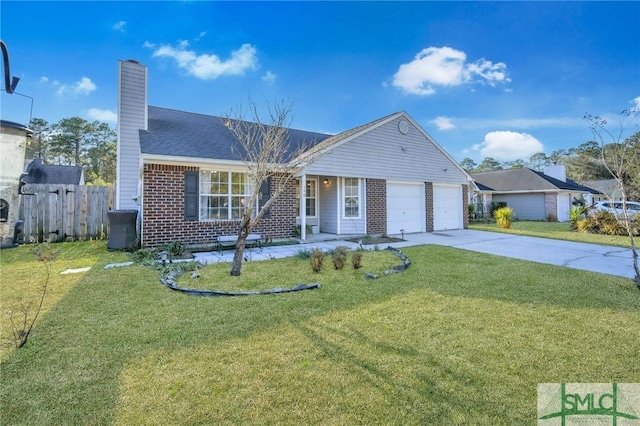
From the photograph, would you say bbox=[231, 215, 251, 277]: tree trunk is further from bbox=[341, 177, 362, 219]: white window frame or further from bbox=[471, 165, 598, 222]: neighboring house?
bbox=[471, 165, 598, 222]: neighboring house

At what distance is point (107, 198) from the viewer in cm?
1081

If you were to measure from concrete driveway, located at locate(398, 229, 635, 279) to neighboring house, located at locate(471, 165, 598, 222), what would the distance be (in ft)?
45.6

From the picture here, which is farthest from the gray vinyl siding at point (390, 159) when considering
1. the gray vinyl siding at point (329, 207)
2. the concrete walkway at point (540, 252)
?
the concrete walkway at point (540, 252)

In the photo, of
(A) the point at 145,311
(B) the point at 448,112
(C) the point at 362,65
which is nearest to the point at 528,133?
(B) the point at 448,112

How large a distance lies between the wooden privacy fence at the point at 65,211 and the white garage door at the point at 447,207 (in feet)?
45.3

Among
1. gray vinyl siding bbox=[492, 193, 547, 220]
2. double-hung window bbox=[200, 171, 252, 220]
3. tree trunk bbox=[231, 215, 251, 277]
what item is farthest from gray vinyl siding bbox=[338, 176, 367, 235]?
gray vinyl siding bbox=[492, 193, 547, 220]

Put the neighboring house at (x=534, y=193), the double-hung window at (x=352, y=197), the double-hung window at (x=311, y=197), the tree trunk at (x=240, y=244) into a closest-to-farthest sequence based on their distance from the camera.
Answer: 1. the tree trunk at (x=240, y=244)
2. the double-hung window at (x=352, y=197)
3. the double-hung window at (x=311, y=197)
4. the neighboring house at (x=534, y=193)

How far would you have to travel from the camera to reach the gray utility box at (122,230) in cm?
854

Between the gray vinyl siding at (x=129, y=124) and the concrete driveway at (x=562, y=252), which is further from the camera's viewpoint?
the gray vinyl siding at (x=129, y=124)

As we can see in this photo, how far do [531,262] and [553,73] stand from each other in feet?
37.3

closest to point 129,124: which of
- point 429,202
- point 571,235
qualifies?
point 429,202

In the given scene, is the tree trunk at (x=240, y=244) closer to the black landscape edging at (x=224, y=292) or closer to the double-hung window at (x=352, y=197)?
the black landscape edging at (x=224, y=292)

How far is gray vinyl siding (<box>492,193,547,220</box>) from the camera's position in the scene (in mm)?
23394

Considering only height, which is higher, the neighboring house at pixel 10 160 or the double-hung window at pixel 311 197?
the double-hung window at pixel 311 197
